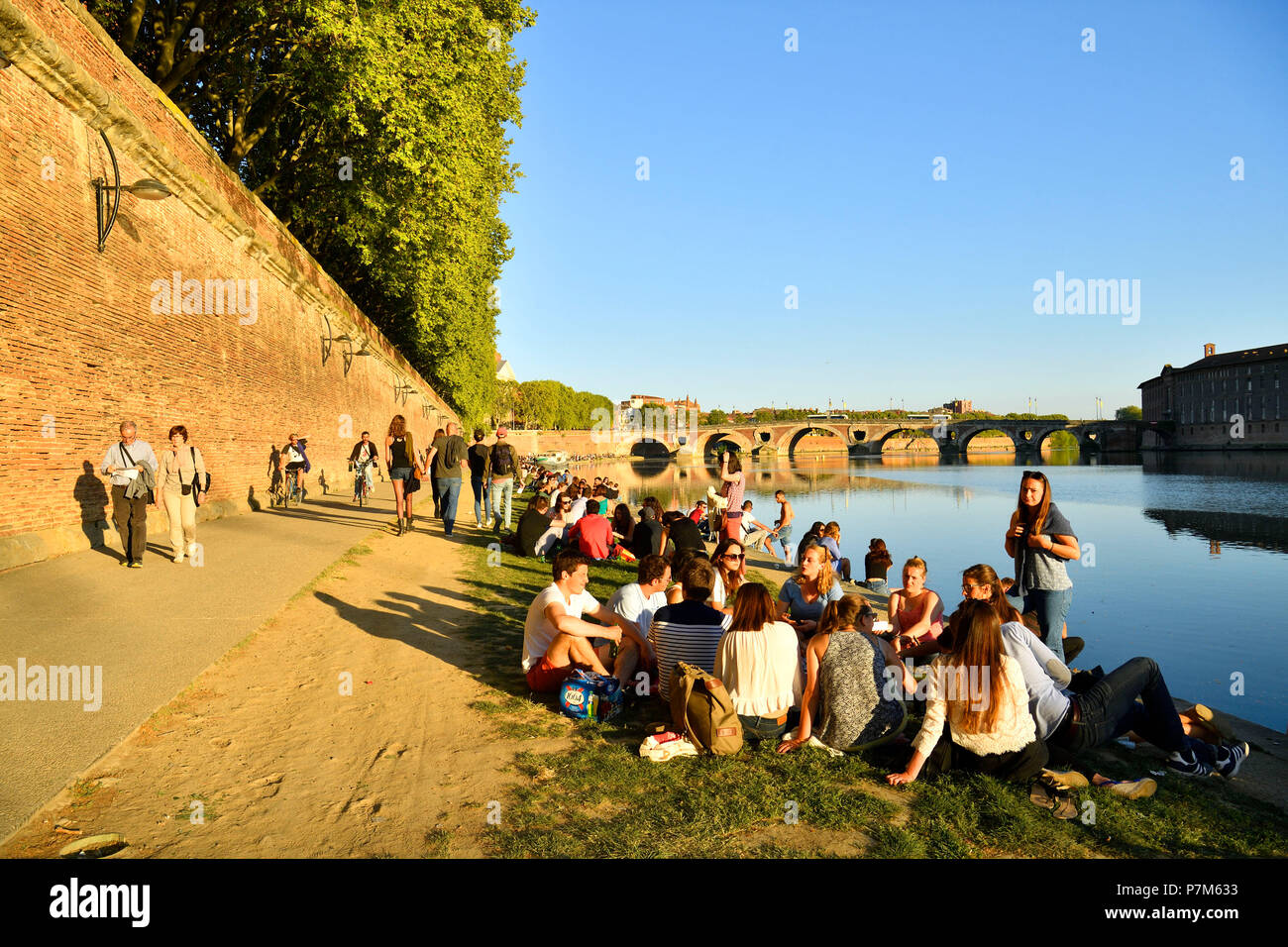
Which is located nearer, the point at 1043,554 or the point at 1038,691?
the point at 1038,691

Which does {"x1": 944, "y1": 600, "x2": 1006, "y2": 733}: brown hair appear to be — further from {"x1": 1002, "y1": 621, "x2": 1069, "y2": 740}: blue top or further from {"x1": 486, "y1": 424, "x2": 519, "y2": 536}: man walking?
{"x1": 486, "y1": 424, "x2": 519, "y2": 536}: man walking

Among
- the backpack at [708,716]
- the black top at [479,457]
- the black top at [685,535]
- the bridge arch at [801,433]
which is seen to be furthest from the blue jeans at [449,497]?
the bridge arch at [801,433]

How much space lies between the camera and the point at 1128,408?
185000 mm

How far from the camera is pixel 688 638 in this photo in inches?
229

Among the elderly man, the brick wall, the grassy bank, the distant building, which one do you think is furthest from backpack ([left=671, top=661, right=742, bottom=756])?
the distant building

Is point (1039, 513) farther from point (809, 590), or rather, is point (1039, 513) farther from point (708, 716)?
point (708, 716)

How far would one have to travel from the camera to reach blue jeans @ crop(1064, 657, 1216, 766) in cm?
490

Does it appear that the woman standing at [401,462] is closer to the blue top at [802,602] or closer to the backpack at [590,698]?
the blue top at [802,602]

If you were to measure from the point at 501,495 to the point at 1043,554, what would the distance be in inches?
435

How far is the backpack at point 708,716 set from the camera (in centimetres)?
498

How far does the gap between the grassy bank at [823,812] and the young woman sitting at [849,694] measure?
0.47ft

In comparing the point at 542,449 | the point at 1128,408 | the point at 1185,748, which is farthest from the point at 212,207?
the point at 1128,408

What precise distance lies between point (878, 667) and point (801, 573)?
3151mm

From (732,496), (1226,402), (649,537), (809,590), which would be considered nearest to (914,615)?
(809,590)
